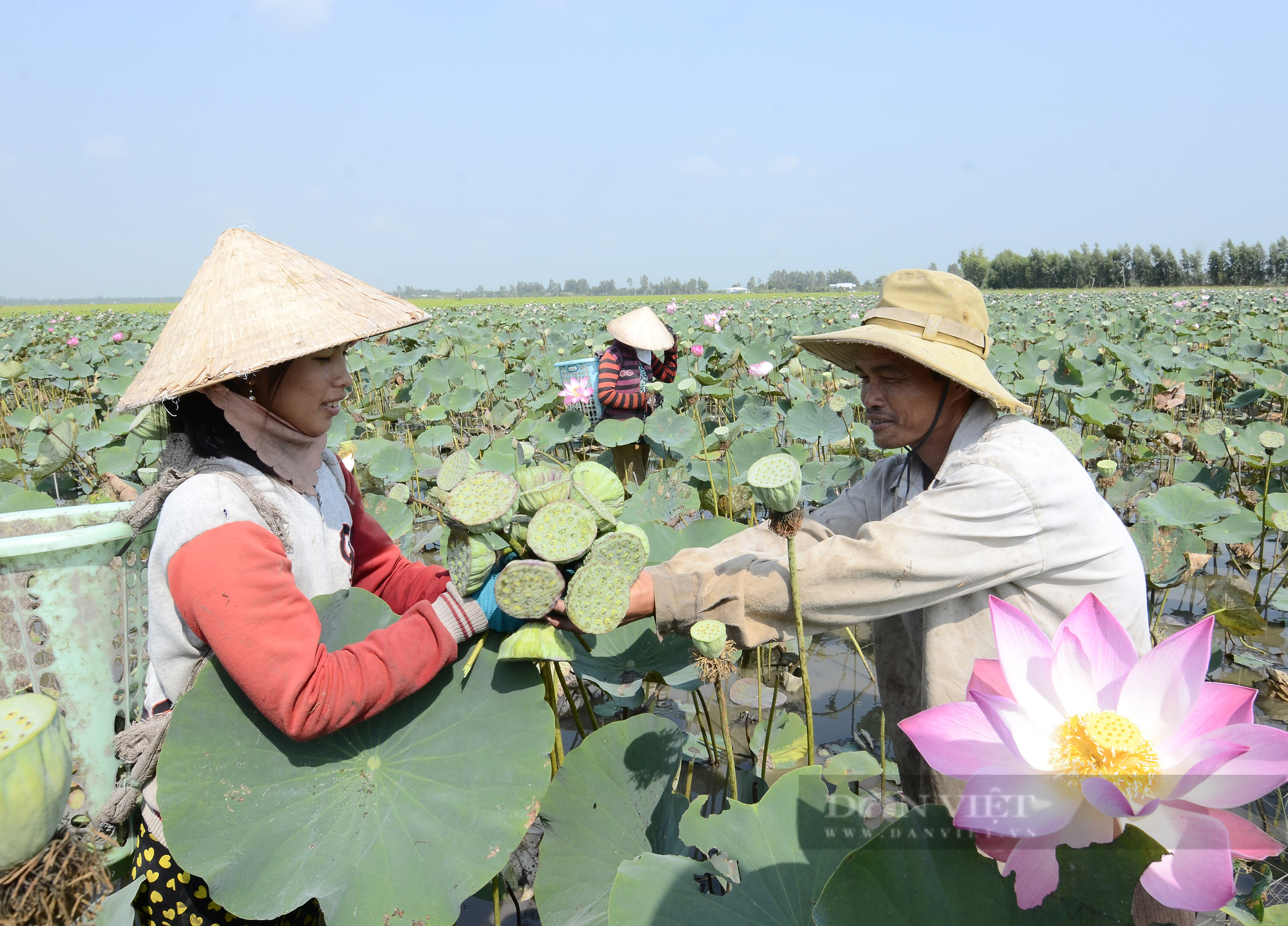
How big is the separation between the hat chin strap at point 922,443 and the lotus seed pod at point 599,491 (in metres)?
0.82

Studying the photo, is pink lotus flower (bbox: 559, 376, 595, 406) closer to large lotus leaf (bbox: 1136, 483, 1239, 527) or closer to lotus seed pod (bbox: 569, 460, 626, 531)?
large lotus leaf (bbox: 1136, 483, 1239, 527)

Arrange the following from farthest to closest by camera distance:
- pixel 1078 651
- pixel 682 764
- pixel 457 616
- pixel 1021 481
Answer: pixel 682 764 < pixel 1021 481 < pixel 457 616 < pixel 1078 651

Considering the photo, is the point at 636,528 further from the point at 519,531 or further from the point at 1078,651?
the point at 1078,651

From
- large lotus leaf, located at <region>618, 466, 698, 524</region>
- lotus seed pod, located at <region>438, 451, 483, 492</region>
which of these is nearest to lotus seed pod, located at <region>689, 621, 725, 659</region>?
lotus seed pod, located at <region>438, 451, 483, 492</region>

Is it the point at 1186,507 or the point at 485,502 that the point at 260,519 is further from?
the point at 1186,507

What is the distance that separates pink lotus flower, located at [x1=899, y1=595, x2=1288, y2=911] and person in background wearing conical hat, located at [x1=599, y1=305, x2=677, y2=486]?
A: 396 centimetres

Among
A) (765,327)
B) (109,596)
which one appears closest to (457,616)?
(109,596)

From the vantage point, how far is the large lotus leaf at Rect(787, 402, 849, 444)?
4.51 metres

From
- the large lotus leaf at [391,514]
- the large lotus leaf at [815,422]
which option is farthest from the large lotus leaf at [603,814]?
the large lotus leaf at [815,422]

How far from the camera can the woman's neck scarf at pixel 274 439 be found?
133 centimetres

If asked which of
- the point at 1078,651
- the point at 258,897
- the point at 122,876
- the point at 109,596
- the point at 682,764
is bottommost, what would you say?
the point at 682,764

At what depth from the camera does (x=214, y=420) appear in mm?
1356

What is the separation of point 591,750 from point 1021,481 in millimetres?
948

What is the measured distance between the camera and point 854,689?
3018mm
